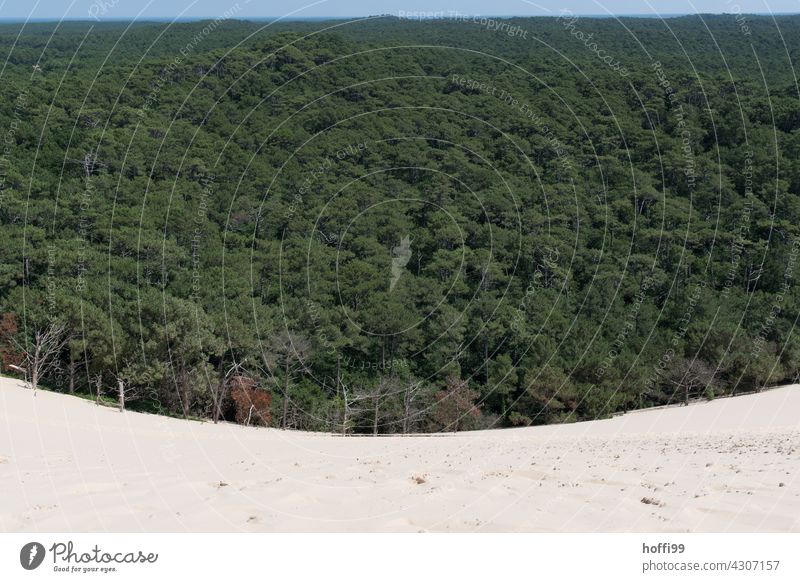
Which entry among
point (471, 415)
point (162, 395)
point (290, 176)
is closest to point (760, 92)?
point (290, 176)

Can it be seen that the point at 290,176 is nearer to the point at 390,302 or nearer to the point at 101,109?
the point at 101,109

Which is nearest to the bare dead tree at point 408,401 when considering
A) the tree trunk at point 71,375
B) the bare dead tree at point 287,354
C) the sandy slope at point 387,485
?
the bare dead tree at point 287,354

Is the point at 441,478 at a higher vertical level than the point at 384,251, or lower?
higher

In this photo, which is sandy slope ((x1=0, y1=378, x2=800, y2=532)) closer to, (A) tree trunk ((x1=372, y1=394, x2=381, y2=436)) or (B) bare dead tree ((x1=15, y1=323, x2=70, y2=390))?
(A) tree trunk ((x1=372, y1=394, x2=381, y2=436))

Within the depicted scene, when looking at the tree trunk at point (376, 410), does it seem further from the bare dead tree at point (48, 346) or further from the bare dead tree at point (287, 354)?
the bare dead tree at point (48, 346)

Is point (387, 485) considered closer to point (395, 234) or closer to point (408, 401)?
point (408, 401)

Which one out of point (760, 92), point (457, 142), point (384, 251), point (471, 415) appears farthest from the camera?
Answer: point (760, 92)

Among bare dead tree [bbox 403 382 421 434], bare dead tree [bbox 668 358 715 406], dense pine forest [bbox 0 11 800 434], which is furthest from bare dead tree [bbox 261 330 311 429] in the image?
bare dead tree [bbox 668 358 715 406]
